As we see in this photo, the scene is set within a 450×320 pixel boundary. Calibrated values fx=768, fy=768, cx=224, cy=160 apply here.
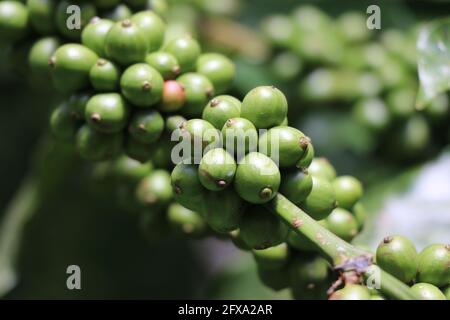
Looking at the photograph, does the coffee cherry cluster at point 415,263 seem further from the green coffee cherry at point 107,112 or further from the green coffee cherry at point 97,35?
the green coffee cherry at point 97,35

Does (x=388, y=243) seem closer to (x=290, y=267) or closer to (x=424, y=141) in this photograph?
(x=290, y=267)

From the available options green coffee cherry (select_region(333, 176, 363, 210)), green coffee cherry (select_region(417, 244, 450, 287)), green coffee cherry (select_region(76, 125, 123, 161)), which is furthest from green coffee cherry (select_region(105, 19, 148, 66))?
green coffee cherry (select_region(417, 244, 450, 287))

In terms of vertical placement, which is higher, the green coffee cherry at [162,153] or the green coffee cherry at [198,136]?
the green coffee cherry at [162,153]

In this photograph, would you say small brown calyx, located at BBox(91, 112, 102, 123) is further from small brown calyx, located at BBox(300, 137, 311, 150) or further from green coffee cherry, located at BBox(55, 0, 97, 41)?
small brown calyx, located at BBox(300, 137, 311, 150)

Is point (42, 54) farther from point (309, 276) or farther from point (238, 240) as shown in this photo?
point (309, 276)

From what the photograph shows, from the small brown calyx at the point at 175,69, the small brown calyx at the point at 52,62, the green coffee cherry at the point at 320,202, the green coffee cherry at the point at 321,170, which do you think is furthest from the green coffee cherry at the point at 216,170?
the small brown calyx at the point at 52,62

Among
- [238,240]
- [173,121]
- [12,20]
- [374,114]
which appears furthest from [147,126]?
[374,114]
